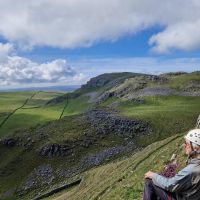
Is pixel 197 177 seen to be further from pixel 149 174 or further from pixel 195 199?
pixel 149 174

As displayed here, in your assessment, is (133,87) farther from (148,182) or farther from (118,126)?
(148,182)

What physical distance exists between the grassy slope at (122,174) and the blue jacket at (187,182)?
16.4 m

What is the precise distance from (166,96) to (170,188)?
13488cm

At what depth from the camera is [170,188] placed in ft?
45.2

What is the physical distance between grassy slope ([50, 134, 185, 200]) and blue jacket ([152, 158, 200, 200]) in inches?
644

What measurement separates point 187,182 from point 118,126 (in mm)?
79009

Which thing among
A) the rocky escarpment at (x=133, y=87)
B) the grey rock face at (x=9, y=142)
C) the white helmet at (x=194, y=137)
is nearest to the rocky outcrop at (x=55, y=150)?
the grey rock face at (x=9, y=142)

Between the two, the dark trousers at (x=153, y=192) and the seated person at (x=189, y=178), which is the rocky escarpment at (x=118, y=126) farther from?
the seated person at (x=189, y=178)

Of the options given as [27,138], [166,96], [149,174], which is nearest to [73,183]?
[27,138]

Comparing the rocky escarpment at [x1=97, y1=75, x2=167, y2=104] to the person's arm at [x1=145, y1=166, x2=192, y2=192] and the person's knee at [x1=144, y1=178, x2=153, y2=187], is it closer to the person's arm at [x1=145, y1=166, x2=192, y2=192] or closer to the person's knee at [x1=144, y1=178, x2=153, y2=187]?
the person's knee at [x1=144, y1=178, x2=153, y2=187]

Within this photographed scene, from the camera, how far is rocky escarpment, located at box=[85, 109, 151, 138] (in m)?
89.3

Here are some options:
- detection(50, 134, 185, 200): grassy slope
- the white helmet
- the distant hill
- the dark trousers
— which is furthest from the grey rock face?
the white helmet

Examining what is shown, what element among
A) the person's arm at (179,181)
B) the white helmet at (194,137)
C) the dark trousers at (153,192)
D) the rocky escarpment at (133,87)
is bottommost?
the rocky escarpment at (133,87)

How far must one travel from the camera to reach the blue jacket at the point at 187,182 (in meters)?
13.5
